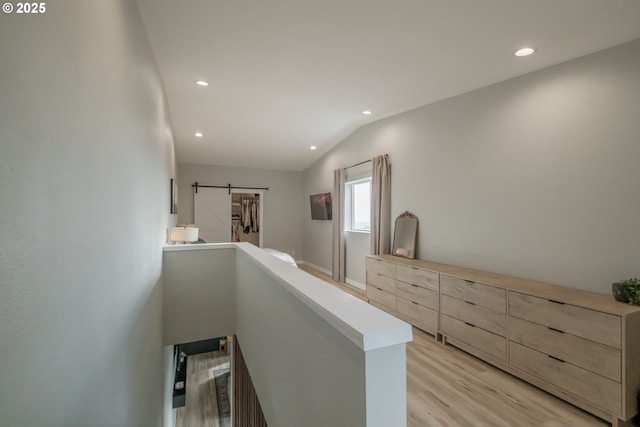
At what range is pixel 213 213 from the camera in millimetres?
→ 6832

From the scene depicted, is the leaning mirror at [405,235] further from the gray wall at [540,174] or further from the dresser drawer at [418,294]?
the dresser drawer at [418,294]

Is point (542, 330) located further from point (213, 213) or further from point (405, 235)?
point (213, 213)

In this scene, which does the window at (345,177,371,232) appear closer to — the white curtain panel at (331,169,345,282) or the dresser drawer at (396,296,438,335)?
the white curtain panel at (331,169,345,282)

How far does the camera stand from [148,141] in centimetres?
223

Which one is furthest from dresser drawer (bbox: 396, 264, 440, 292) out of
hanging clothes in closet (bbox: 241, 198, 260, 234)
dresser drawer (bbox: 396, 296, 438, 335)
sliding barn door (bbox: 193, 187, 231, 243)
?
hanging clothes in closet (bbox: 241, 198, 260, 234)

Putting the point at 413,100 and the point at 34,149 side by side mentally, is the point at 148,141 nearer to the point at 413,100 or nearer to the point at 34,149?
the point at 34,149

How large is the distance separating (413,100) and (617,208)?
2.31 m

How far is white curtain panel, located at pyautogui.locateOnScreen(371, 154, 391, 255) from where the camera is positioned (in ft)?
14.0

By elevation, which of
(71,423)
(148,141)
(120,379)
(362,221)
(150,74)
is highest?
(150,74)

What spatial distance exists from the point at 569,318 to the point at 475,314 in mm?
744

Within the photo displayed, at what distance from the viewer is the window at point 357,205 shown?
5.17 metres

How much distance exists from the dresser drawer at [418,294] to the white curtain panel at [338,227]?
2.00 m

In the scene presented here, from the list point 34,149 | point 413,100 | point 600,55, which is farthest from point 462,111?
point 34,149

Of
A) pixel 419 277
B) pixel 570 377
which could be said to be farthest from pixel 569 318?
pixel 419 277
